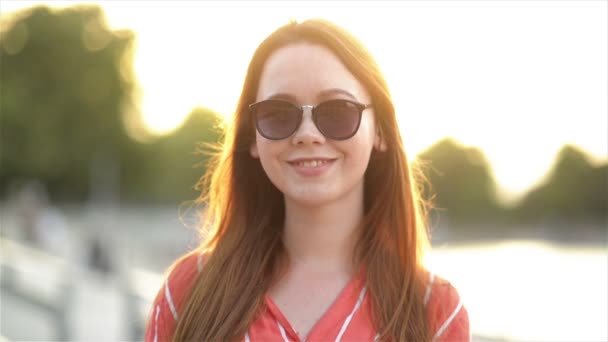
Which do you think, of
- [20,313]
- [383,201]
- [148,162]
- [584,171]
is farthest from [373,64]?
[148,162]

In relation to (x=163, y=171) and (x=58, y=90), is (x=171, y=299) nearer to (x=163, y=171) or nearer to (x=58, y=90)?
(x=58, y=90)

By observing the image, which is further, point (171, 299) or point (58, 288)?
point (58, 288)

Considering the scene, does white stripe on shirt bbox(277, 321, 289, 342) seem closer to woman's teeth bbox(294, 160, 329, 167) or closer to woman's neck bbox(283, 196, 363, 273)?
woman's neck bbox(283, 196, 363, 273)

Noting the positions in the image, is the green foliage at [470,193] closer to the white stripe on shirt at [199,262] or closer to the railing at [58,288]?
the railing at [58,288]

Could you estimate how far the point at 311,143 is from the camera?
2531mm

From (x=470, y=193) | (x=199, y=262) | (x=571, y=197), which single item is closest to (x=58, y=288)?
(x=199, y=262)

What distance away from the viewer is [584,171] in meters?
33.9

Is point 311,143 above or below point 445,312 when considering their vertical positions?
above

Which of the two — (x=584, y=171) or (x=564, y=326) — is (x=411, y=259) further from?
(x=584, y=171)

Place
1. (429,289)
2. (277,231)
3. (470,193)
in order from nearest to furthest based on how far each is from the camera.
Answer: (429,289)
(277,231)
(470,193)

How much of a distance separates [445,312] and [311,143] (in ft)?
2.53

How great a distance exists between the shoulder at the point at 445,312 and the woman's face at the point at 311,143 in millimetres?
501

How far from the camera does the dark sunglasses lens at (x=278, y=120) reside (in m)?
2.54

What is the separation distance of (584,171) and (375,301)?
34.0 m
